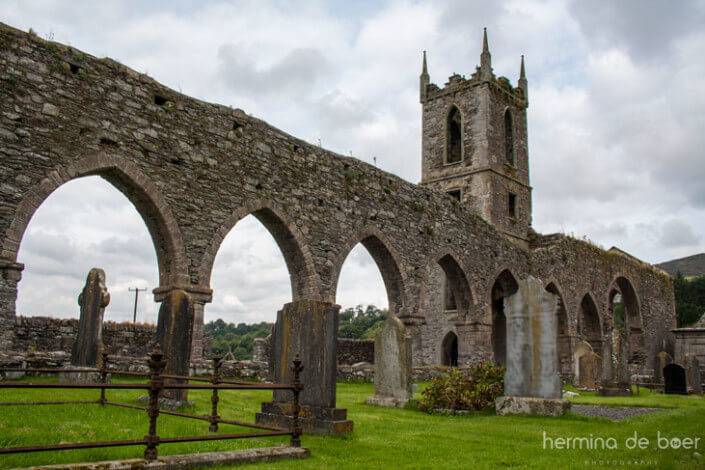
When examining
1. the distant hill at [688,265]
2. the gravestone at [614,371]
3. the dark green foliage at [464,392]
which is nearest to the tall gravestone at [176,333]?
the dark green foliage at [464,392]

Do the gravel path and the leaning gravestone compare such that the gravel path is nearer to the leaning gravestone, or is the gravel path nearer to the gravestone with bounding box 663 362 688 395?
the gravestone with bounding box 663 362 688 395

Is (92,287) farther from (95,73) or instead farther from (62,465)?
(62,465)

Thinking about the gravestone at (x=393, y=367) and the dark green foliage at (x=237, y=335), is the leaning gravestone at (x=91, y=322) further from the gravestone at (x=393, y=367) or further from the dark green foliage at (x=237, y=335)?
the dark green foliage at (x=237, y=335)

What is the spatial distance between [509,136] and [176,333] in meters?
24.6

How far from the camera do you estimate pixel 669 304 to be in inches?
1332

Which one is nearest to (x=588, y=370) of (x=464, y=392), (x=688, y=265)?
(x=464, y=392)

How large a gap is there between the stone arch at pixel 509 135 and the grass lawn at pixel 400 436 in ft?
70.7

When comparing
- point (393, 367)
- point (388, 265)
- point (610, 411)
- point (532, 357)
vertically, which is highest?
point (388, 265)

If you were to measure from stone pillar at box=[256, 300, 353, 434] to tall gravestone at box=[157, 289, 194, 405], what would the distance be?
1.64 metres

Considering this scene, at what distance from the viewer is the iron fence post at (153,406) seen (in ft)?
14.0

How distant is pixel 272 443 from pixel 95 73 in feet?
26.3

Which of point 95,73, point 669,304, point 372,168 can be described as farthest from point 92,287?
point 669,304

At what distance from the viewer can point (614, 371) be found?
1520 cm

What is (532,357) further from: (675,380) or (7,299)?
(675,380)
